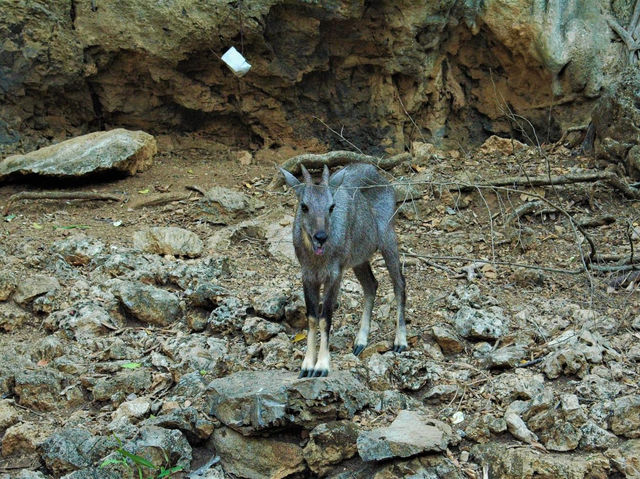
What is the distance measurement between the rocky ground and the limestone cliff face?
136cm

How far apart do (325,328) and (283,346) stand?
643 millimetres

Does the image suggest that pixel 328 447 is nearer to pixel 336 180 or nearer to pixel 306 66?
pixel 336 180

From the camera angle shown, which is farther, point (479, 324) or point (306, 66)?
point (306, 66)

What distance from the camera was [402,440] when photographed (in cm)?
536

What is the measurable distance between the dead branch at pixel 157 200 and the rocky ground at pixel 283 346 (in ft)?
0.07

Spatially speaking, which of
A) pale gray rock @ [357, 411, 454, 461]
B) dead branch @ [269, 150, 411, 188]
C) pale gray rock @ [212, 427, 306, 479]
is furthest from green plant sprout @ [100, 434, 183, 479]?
dead branch @ [269, 150, 411, 188]

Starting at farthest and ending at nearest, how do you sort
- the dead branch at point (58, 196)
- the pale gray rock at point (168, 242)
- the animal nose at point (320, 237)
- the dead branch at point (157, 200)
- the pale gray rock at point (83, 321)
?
the dead branch at point (157, 200) → the dead branch at point (58, 196) → the pale gray rock at point (168, 242) → the pale gray rock at point (83, 321) → the animal nose at point (320, 237)

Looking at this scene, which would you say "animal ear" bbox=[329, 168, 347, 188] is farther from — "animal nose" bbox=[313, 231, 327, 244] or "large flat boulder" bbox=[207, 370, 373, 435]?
"large flat boulder" bbox=[207, 370, 373, 435]

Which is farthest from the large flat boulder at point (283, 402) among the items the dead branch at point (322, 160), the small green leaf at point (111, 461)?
the dead branch at point (322, 160)

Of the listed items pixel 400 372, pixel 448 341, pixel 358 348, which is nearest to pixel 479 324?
pixel 448 341

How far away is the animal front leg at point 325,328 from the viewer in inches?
240

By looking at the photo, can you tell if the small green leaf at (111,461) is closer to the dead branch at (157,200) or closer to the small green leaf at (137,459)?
the small green leaf at (137,459)

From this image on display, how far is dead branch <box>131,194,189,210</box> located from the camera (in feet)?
31.2

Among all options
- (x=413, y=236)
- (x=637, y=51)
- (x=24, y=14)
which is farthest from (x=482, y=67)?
(x=24, y=14)
